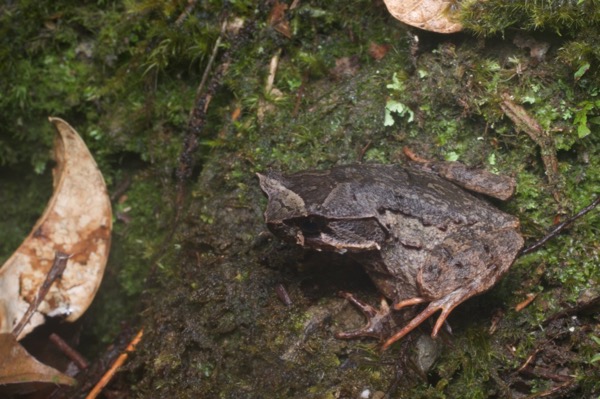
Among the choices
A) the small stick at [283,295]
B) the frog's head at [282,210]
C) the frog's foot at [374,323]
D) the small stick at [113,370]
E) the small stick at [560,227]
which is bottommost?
the small stick at [113,370]

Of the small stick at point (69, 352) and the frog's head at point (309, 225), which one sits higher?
the frog's head at point (309, 225)

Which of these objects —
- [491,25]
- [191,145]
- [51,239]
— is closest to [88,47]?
[191,145]

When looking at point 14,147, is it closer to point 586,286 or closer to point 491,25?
point 491,25

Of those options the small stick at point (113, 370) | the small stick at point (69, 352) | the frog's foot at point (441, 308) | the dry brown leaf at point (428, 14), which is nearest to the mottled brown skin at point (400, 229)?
the frog's foot at point (441, 308)

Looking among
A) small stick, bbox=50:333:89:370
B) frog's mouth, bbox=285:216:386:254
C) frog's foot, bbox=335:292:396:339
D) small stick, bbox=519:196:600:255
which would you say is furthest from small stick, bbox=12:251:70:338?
small stick, bbox=519:196:600:255

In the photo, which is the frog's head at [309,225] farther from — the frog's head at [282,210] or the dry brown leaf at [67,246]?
the dry brown leaf at [67,246]

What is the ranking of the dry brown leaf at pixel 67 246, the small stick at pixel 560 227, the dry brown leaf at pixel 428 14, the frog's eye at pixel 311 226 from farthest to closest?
the dry brown leaf at pixel 67 246
the dry brown leaf at pixel 428 14
the small stick at pixel 560 227
the frog's eye at pixel 311 226
